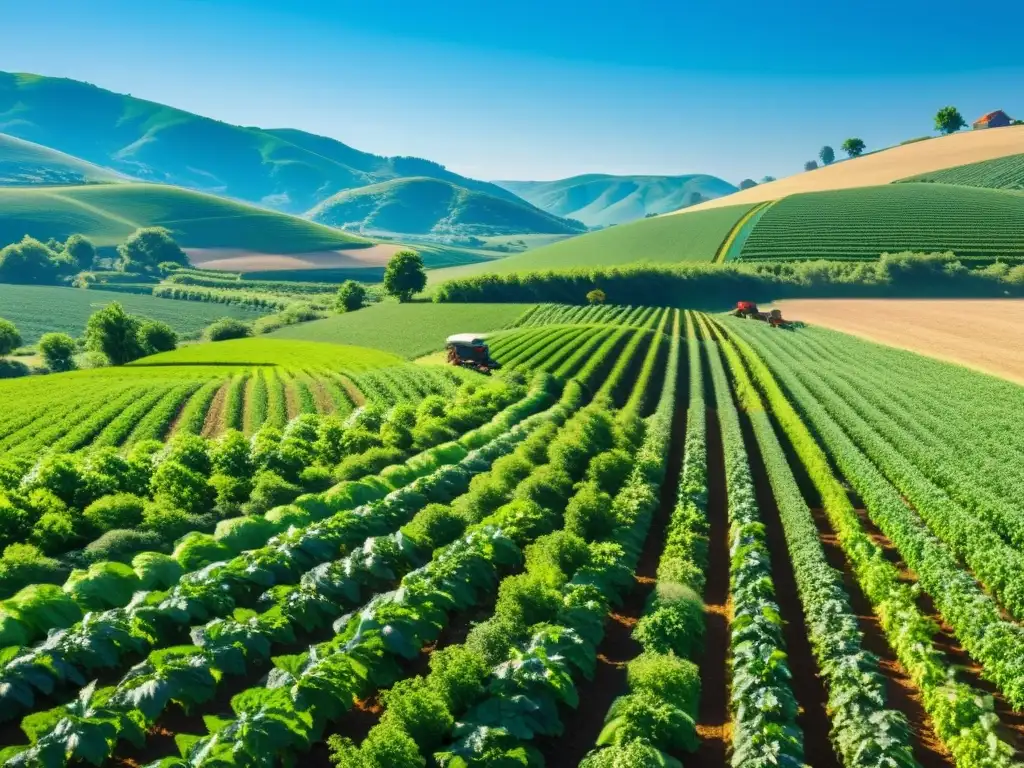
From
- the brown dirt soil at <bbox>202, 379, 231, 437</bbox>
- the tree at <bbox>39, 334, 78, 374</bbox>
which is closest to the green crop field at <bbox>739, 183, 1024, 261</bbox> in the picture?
the brown dirt soil at <bbox>202, 379, 231, 437</bbox>

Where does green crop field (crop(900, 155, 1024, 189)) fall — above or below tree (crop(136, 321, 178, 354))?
above

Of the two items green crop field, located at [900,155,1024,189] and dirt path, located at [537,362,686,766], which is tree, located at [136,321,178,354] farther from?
green crop field, located at [900,155,1024,189]

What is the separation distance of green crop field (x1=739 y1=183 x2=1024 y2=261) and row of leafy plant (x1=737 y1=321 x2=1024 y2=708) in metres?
76.7

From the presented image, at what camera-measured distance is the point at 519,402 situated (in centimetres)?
3622

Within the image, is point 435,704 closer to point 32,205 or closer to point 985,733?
point 985,733

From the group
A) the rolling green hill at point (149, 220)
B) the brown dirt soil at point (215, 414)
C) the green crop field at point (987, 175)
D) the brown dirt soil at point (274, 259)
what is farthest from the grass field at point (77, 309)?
the green crop field at point (987, 175)

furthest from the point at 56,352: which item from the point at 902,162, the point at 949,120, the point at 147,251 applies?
the point at 949,120

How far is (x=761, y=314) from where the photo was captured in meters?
74.0

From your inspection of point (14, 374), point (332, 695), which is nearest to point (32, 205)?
point (14, 374)

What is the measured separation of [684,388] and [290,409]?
25.7m

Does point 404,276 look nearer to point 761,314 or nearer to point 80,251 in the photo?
point 761,314

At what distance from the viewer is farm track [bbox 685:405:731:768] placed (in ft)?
39.5

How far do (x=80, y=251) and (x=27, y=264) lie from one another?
1419cm

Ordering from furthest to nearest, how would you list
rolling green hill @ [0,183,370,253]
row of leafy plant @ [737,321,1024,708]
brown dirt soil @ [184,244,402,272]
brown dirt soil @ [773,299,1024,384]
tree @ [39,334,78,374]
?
rolling green hill @ [0,183,370,253]
brown dirt soil @ [184,244,402,272]
tree @ [39,334,78,374]
brown dirt soil @ [773,299,1024,384]
row of leafy plant @ [737,321,1024,708]
